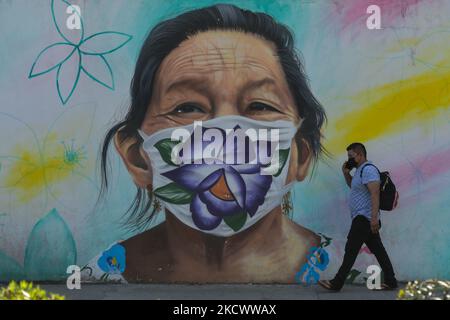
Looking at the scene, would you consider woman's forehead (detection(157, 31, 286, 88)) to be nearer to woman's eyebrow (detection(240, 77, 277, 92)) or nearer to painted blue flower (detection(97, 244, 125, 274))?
woman's eyebrow (detection(240, 77, 277, 92))

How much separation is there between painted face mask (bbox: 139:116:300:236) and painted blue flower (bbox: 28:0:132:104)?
3.31 ft

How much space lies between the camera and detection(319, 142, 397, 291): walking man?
885cm

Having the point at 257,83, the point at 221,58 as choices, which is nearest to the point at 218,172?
the point at 257,83

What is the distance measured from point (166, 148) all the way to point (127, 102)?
0.70 meters

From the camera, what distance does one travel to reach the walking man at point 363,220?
29.0 feet

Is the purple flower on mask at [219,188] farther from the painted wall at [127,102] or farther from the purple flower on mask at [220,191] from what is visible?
the painted wall at [127,102]

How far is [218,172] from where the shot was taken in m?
9.33

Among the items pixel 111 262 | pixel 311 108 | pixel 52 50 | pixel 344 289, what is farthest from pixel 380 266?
pixel 52 50

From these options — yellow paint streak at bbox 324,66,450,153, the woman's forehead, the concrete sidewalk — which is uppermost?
the woman's forehead

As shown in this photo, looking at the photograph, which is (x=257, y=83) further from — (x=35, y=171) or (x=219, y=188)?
(x=35, y=171)

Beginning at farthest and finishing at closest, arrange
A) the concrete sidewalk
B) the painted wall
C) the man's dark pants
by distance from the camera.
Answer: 1. the painted wall
2. the man's dark pants
3. the concrete sidewalk

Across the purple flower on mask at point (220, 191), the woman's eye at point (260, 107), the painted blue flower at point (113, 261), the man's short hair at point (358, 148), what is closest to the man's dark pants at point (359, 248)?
the man's short hair at point (358, 148)

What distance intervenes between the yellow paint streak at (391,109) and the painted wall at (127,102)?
1 cm

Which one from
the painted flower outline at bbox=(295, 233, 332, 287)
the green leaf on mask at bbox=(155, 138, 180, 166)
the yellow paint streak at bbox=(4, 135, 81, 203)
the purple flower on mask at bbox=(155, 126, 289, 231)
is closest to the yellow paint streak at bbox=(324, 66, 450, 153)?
the purple flower on mask at bbox=(155, 126, 289, 231)
